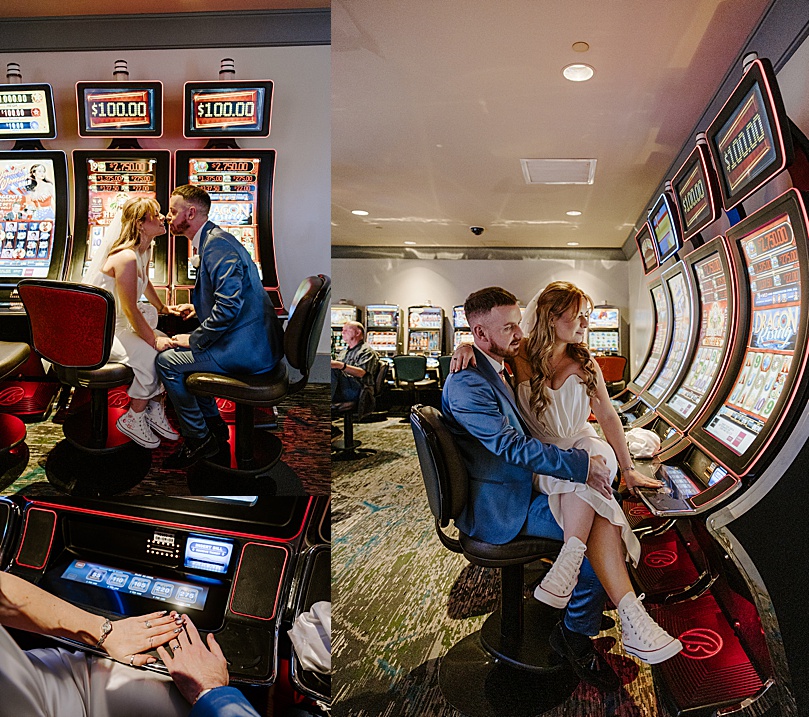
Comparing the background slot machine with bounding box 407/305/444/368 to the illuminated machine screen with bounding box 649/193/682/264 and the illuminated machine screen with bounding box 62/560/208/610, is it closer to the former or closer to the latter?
the illuminated machine screen with bounding box 649/193/682/264

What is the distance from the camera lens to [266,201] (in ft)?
7.17

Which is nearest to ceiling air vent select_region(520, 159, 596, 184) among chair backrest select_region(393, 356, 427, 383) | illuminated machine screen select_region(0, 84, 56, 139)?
chair backrest select_region(393, 356, 427, 383)

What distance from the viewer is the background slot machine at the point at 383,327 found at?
6.46ft

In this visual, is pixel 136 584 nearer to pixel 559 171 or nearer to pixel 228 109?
pixel 228 109

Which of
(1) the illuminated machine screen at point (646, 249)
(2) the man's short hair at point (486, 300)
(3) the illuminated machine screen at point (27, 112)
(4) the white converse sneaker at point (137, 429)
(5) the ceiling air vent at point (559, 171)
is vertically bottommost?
(4) the white converse sneaker at point (137, 429)

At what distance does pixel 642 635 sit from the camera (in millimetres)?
1761

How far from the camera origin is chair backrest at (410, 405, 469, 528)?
5.70 feet

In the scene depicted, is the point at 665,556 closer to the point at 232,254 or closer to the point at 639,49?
the point at 639,49

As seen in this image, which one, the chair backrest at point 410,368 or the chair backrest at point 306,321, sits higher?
the chair backrest at point 306,321

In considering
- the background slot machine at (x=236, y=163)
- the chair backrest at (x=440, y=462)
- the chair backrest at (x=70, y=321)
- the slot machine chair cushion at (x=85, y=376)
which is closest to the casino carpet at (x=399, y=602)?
the chair backrest at (x=440, y=462)

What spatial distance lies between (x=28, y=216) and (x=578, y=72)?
6.77 feet

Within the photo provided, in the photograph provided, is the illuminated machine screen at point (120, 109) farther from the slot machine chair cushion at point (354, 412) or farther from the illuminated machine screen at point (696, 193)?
the illuminated machine screen at point (696, 193)

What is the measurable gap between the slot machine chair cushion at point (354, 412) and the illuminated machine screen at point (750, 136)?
3.98 ft

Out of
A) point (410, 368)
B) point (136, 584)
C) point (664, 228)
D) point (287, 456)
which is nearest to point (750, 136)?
point (664, 228)
